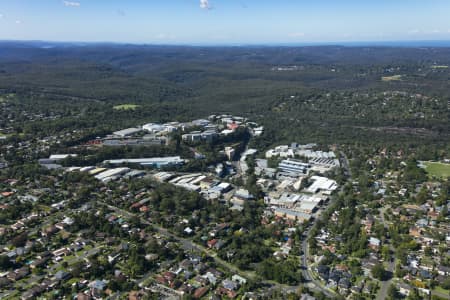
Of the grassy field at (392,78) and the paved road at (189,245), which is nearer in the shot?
the paved road at (189,245)

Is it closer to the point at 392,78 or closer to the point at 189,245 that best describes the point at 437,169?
the point at 189,245

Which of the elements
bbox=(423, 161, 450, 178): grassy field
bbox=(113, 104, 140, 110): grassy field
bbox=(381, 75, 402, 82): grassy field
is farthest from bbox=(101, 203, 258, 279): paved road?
bbox=(381, 75, 402, 82): grassy field

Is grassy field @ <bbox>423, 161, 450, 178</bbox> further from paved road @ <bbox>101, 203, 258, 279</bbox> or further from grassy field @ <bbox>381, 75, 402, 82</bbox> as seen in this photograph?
grassy field @ <bbox>381, 75, 402, 82</bbox>

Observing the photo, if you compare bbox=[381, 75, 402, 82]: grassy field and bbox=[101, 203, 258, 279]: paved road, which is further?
bbox=[381, 75, 402, 82]: grassy field

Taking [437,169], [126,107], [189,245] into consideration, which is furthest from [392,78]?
[189,245]

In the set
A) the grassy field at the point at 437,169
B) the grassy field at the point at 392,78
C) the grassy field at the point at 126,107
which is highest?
the grassy field at the point at 392,78

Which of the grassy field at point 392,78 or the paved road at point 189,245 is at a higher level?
the grassy field at point 392,78

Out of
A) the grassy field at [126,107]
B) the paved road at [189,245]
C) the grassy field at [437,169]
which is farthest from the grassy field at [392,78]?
the paved road at [189,245]

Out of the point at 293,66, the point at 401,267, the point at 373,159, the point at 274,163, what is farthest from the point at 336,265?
the point at 293,66

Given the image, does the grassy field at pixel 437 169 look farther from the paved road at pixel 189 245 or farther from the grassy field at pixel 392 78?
the grassy field at pixel 392 78
